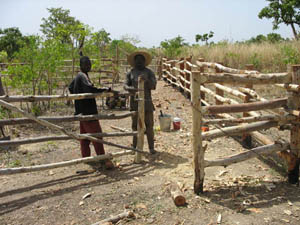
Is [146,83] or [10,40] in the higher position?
[10,40]

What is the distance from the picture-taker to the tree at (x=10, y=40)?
29.3 meters

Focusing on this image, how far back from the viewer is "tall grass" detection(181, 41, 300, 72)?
38.6 ft

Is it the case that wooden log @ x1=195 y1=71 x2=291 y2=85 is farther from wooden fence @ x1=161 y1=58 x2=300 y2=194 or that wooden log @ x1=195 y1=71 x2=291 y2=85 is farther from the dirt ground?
the dirt ground

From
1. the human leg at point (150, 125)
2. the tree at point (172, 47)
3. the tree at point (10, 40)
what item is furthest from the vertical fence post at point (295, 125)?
the tree at point (10, 40)

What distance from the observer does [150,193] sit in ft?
12.2

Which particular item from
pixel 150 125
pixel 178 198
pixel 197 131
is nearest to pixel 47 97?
pixel 150 125

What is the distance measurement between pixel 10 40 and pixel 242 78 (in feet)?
104

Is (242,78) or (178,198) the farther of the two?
(242,78)

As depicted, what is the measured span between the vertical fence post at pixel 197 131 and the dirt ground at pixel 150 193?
31 centimetres

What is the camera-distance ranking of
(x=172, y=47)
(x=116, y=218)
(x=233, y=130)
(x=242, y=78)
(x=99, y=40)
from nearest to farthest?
(x=116, y=218), (x=242, y=78), (x=233, y=130), (x=99, y=40), (x=172, y=47)

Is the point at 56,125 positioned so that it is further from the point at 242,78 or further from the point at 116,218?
the point at 242,78

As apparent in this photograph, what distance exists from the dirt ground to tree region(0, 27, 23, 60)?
2764cm

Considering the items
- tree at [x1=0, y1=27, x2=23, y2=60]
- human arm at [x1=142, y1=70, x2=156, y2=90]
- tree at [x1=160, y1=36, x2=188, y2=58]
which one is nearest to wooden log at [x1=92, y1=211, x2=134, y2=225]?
human arm at [x1=142, y1=70, x2=156, y2=90]

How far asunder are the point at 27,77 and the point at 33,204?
502 centimetres
